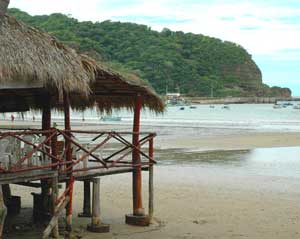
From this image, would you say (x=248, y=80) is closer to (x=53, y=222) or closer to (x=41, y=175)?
(x=53, y=222)

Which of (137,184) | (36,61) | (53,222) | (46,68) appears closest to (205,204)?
(137,184)

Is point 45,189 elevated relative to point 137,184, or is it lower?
lower

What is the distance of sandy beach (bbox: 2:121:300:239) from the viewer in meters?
11.3

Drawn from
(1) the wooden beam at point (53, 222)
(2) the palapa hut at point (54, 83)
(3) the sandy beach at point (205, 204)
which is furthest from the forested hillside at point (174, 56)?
(1) the wooden beam at point (53, 222)

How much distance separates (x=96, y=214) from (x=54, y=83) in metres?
2.68

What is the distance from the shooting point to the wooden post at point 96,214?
10742 millimetres

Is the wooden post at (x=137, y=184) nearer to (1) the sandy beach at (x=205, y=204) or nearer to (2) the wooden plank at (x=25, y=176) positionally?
(1) the sandy beach at (x=205, y=204)

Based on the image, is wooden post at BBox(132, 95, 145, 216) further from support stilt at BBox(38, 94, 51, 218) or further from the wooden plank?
the wooden plank

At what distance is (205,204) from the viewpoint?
14250mm

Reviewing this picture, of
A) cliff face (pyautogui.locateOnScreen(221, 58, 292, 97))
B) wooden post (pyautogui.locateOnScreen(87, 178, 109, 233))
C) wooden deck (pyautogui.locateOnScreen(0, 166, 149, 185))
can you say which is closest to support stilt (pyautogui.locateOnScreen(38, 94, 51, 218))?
wooden post (pyautogui.locateOnScreen(87, 178, 109, 233))

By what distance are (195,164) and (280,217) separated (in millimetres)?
10572

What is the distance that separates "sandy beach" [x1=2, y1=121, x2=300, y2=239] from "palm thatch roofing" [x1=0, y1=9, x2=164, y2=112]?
273cm

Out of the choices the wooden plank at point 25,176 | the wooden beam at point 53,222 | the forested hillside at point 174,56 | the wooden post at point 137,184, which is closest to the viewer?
the wooden plank at point 25,176

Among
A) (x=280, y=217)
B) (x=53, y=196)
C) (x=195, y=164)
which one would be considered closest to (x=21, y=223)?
(x=53, y=196)
